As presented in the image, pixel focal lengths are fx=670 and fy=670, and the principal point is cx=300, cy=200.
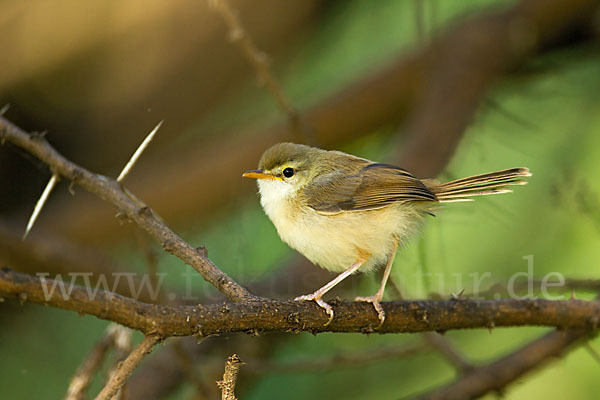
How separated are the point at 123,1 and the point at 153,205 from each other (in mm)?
1818

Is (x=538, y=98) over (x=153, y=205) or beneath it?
over

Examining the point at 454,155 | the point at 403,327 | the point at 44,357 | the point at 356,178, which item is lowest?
the point at 403,327

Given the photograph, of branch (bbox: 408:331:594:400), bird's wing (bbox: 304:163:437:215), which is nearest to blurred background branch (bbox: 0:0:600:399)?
branch (bbox: 408:331:594:400)

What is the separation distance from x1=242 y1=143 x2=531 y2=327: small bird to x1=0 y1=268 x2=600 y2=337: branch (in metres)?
0.43

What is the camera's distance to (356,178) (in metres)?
3.47

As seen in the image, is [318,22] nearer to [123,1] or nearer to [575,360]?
[123,1]

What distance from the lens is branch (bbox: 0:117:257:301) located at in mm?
2207

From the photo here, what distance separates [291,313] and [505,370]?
1.99 meters

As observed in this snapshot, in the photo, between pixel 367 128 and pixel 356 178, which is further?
pixel 367 128

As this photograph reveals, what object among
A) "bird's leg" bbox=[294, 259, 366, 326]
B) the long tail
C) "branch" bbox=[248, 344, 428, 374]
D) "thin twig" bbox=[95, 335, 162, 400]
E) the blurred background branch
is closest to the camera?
"thin twig" bbox=[95, 335, 162, 400]

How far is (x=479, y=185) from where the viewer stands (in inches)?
130

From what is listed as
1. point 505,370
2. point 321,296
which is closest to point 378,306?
point 321,296

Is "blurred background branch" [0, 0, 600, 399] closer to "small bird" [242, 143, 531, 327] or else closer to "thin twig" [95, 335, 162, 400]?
"small bird" [242, 143, 531, 327]

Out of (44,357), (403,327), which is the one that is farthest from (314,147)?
(44,357)
